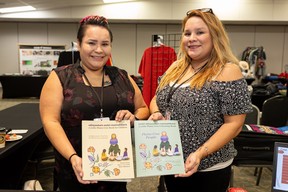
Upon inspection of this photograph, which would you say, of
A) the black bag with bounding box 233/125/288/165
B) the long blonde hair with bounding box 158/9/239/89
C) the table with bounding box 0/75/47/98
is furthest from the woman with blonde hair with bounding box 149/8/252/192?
the table with bounding box 0/75/47/98

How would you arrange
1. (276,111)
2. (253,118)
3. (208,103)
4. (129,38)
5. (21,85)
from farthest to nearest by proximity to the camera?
(129,38), (21,85), (276,111), (253,118), (208,103)

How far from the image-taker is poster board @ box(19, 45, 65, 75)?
8.31 m

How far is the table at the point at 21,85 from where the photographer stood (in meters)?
7.72

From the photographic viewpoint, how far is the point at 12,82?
7828mm

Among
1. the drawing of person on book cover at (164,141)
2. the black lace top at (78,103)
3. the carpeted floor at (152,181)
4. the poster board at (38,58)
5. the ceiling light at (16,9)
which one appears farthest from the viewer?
the poster board at (38,58)

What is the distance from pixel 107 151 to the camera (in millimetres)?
1113

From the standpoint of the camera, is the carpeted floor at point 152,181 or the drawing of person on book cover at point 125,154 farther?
the carpeted floor at point 152,181

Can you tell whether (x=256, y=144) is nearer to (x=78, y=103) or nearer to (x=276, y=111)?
(x=276, y=111)

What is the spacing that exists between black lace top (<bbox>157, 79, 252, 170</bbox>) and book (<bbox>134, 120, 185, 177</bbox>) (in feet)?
0.44

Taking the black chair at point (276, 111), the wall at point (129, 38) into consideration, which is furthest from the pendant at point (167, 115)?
the wall at point (129, 38)

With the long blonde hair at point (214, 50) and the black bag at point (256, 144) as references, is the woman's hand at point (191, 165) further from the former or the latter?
the black bag at point (256, 144)

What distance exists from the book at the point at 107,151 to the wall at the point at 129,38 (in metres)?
7.17

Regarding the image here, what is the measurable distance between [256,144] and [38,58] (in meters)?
7.44

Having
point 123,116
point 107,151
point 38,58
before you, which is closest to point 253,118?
point 123,116
